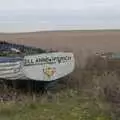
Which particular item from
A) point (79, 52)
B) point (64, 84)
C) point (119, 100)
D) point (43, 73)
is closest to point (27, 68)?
point (43, 73)

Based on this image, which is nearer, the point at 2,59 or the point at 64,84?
the point at 2,59

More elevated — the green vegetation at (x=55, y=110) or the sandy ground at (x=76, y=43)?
the sandy ground at (x=76, y=43)

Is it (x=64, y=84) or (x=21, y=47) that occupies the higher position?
(x=21, y=47)

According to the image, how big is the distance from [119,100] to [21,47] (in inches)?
222

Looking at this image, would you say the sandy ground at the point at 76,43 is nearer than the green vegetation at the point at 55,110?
No

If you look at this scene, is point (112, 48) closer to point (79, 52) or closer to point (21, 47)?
point (79, 52)

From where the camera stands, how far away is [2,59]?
11273mm

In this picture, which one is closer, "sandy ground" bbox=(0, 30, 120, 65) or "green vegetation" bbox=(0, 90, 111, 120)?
"green vegetation" bbox=(0, 90, 111, 120)

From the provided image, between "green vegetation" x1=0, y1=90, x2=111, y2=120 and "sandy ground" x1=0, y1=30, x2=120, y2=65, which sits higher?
"sandy ground" x1=0, y1=30, x2=120, y2=65

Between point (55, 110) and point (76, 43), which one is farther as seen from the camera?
point (76, 43)

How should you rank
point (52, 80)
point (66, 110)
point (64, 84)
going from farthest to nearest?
point (64, 84)
point (52, 80)
point (66, 110)

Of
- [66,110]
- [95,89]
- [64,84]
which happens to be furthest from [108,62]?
[66,110]

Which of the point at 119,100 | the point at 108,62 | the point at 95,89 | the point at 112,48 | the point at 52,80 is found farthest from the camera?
the point at 112,48

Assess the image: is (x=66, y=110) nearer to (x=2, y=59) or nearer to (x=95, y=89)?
(x=95, y=89)
